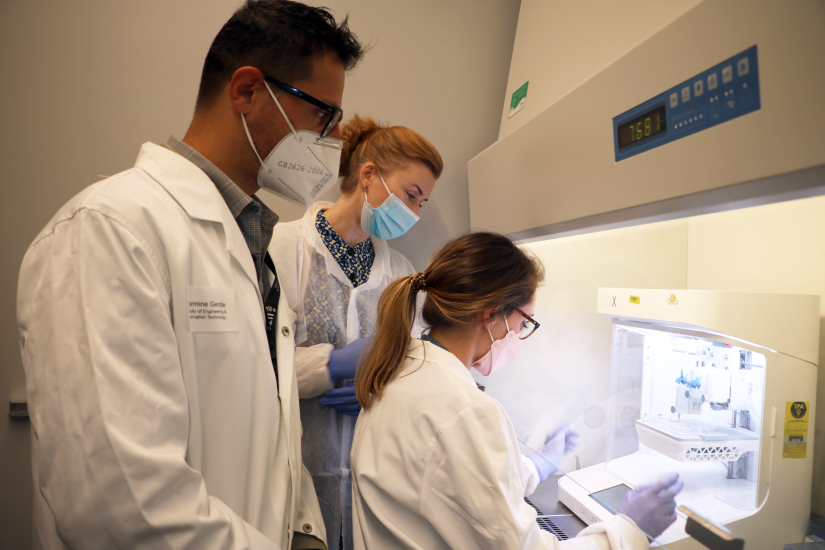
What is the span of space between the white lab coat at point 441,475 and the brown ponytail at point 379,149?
68 centimetres

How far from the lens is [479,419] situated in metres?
0.88

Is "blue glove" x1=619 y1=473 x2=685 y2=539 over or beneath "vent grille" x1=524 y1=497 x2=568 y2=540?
over

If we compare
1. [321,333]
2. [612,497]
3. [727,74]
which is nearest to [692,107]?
[727,74]

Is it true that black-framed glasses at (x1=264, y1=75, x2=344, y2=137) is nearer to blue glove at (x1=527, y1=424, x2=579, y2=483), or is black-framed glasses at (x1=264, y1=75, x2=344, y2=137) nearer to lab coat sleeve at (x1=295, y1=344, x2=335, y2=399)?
lab coat sleeve at (x1=295, y1=344, x2=335, y2=399)

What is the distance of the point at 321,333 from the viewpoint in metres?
1.39

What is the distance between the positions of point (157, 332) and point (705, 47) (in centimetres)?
87

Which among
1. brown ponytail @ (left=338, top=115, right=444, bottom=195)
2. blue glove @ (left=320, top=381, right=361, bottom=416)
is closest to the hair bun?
brown ponytail @ (left=338, top=115, right=444, bottom=195)

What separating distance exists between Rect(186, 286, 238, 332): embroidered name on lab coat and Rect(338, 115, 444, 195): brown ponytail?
70 centimetres

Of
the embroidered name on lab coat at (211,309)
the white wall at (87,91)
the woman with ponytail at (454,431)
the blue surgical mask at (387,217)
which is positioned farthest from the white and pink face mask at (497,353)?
the white wall at (87,91)

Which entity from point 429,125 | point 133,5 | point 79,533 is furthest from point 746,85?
point 133,5

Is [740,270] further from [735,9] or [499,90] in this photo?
[499,90]

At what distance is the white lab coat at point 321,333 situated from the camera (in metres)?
1.34

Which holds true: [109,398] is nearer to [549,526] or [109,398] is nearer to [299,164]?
[299,164]

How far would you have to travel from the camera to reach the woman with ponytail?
838 millimetres
